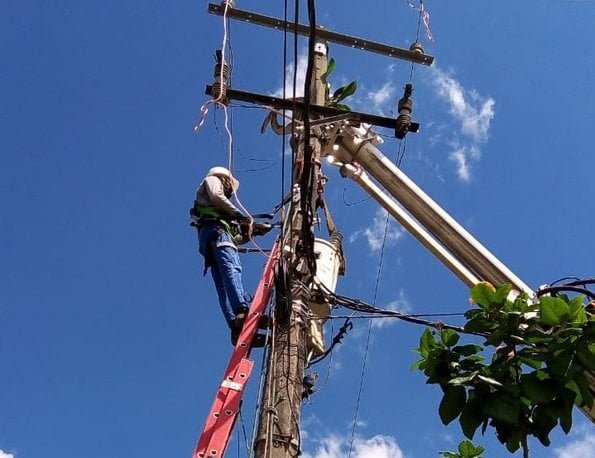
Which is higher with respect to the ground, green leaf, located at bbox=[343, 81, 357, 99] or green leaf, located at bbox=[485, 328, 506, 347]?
green leaf, located at bbox=[343, 81, 357, 99]

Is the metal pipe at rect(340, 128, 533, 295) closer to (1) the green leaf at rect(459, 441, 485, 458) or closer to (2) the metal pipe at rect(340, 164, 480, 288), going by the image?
(2) the metal pipe at rect(340, 164, 480, 288)

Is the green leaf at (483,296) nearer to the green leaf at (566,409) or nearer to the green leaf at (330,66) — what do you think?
the green leaf at (566,409)

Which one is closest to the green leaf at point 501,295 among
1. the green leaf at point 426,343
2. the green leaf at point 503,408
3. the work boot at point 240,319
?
the green leaf at point 426,343

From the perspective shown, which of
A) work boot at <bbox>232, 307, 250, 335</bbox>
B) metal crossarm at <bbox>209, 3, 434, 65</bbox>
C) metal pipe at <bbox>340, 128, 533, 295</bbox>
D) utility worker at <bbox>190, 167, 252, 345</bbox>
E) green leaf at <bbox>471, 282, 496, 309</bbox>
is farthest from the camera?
metal crossarm at <bbox>209, 3, 434, 65</bbox>

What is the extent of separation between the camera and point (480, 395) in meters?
2.76

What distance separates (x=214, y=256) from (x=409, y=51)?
12.3 ft

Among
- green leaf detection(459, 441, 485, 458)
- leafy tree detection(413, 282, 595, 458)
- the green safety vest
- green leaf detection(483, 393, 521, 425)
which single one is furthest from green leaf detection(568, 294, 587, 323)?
the green safety vest

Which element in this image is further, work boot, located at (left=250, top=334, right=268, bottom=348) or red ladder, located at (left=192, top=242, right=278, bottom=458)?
work boot, located at (left=250, top=334, right=268, bottom=348)

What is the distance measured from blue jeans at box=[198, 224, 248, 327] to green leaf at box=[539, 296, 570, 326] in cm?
247

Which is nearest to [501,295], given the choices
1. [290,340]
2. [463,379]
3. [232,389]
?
[463,379]

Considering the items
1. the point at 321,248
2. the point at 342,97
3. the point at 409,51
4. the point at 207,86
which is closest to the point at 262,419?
the point at 321,248

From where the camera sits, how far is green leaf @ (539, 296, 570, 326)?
2.81 m

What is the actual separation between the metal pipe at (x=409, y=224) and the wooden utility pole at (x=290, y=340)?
0.70m

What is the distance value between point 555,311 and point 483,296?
0.99 feet
